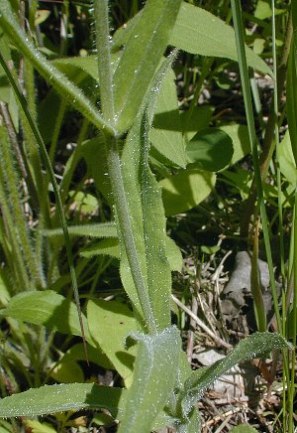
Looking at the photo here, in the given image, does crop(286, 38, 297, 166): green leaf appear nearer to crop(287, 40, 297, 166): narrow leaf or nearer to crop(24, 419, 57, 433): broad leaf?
crop(287, 40, 297, 166): narrow leaf

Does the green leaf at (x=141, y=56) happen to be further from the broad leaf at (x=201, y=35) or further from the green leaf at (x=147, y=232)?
the broad leaf at (x=201, y=35)

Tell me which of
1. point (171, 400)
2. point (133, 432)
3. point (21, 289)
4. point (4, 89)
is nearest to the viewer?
point (133, 432)

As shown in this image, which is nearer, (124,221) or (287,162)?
(124,221)

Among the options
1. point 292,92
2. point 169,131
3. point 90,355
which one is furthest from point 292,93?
point 90,355

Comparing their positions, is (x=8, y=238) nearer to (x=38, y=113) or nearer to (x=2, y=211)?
(x=2, y=211)

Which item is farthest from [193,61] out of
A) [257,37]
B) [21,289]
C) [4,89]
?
[21,289]

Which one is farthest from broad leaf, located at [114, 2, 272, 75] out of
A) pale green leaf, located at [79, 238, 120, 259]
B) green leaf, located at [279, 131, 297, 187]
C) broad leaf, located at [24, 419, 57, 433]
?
broad leaf, located at [24, 419, 57, 433]

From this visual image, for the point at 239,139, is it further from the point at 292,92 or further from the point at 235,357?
the point at 235,357
